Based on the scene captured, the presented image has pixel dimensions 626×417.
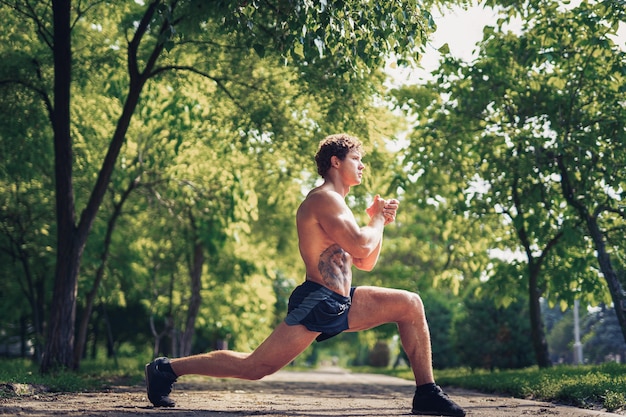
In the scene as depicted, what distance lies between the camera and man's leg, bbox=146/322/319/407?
5641 millimetres

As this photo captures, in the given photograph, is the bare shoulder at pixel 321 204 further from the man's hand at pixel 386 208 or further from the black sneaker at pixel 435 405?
the black sneaker at pixel 435 405

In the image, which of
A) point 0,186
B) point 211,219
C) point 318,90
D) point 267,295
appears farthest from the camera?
point 267,295

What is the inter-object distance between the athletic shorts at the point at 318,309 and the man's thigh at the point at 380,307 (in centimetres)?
13

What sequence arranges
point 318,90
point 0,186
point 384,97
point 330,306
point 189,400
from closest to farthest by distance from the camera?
point 330,306
point 189,400
point 318,90
point 384,97
point 0,186

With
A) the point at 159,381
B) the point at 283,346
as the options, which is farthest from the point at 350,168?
the point at 159,381

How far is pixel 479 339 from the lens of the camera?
20.8m

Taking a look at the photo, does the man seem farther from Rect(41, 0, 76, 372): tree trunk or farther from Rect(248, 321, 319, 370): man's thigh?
Rect(41, 0, 76, 372): tree trunk

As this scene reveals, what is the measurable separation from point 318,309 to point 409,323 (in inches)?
Answer: 29.6

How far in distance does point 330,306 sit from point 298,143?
24.9 feet

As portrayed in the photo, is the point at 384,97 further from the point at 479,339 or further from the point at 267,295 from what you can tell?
the point at 267,295

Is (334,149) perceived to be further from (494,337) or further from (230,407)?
(494,337)

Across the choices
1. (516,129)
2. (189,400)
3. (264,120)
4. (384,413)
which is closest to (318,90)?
(264,120)

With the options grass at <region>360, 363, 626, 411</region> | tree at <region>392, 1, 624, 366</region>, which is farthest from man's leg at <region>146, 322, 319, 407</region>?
tree at <region>392, 1, 624, 366</region>

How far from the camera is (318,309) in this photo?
5.58 m
